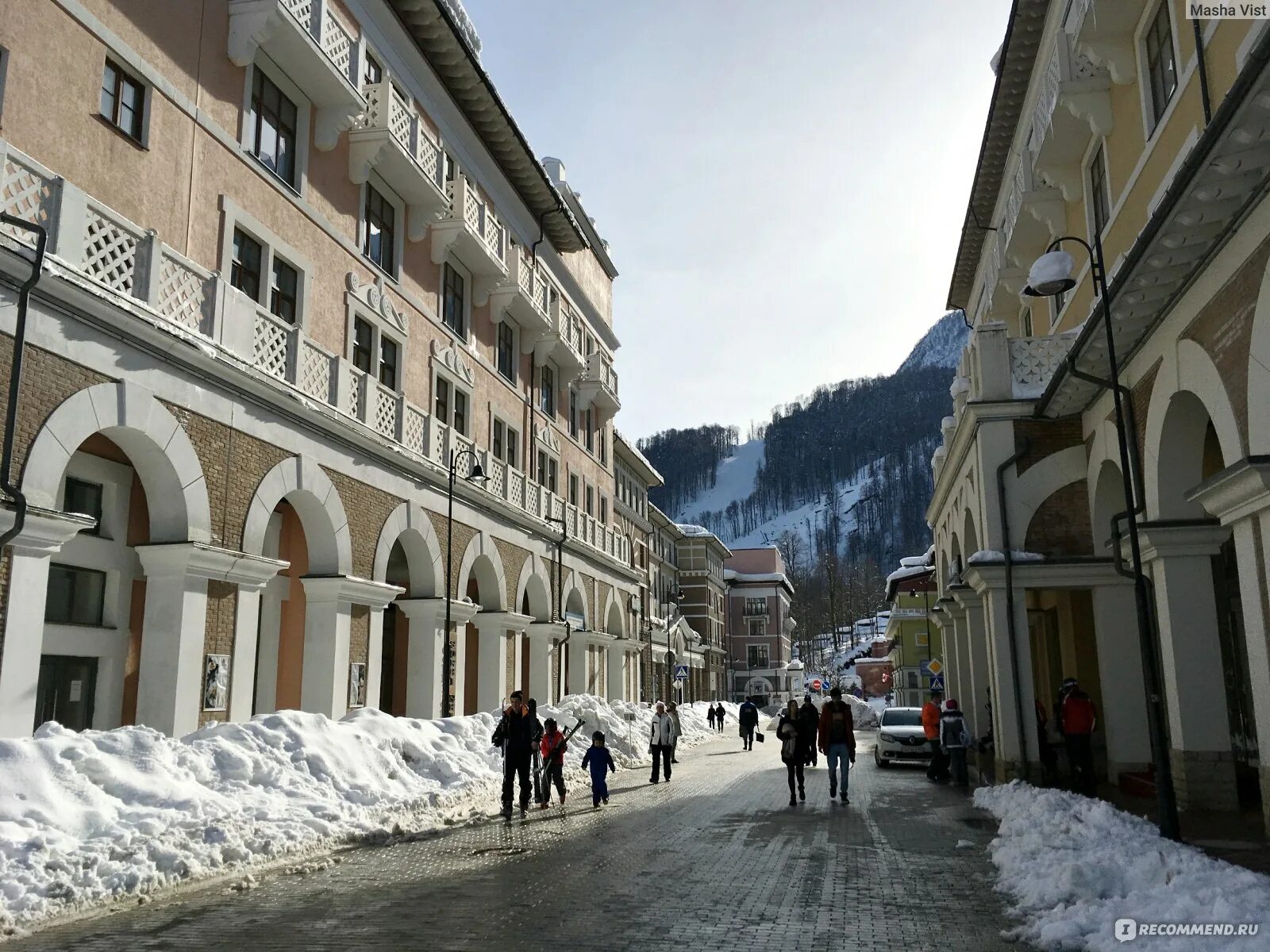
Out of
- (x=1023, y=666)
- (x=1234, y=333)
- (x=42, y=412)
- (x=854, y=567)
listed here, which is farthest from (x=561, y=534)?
(x=854, y=567)

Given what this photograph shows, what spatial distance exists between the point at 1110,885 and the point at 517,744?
9180mm

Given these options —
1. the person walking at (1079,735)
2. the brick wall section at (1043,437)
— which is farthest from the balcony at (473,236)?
the person walking at (1079,735)

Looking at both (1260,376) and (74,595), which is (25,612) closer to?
(74,595)

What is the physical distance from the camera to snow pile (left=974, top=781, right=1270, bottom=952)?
638 cm

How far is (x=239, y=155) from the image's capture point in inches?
622

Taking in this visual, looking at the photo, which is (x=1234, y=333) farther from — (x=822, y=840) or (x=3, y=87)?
(x=3, y=87)

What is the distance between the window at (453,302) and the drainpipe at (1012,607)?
1287 cm

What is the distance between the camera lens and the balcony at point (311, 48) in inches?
621

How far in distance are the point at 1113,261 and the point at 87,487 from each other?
605 inches

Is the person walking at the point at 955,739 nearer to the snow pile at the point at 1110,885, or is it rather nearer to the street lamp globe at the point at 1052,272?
the snow pile at the point at 1110,885

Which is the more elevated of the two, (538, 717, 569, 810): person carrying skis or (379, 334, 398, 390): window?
(379, 334, 398, 390): window

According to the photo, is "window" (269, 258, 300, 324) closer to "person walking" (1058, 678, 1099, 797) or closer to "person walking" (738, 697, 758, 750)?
"person walking" (1058, 678, 1099, 797)

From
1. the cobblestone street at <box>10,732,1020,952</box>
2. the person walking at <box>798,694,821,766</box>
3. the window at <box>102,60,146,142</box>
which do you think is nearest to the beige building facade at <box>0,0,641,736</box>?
the window at <box>102,60,146,142</box>

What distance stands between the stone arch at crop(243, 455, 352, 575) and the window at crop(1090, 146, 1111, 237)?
44.0 feet
